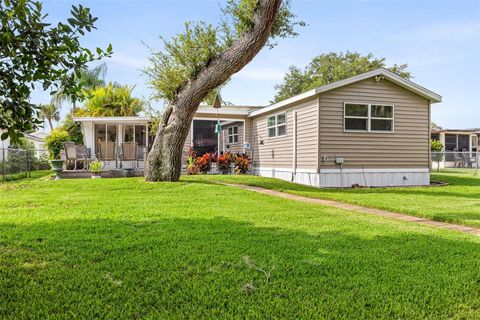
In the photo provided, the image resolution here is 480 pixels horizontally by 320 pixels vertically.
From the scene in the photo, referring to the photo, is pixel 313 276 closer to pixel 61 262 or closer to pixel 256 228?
pixel 256 228

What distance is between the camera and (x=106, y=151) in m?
15.9

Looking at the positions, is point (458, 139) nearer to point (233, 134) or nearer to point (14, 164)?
point (233, 134)

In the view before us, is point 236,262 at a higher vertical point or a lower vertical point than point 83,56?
lower

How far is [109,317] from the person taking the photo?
88.6 inches

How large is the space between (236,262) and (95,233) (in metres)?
1.91

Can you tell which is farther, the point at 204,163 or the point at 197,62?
the point at 204,163

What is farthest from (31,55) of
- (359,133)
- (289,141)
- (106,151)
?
(106,151)

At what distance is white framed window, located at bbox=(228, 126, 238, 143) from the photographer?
18750 mm

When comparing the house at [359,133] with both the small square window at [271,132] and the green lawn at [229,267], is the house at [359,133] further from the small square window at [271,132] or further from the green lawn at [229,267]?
the green lawn at [229,267]

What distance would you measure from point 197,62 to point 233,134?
757cm

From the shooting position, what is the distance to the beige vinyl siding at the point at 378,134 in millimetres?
11844

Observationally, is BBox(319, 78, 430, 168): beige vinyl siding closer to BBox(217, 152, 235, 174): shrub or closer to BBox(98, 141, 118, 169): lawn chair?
BBox(217, 152, 235, 174): shrub

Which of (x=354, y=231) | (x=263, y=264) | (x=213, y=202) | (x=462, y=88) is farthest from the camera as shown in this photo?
(x=462, y=88)

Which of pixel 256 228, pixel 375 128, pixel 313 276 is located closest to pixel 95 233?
pixel 256 228
